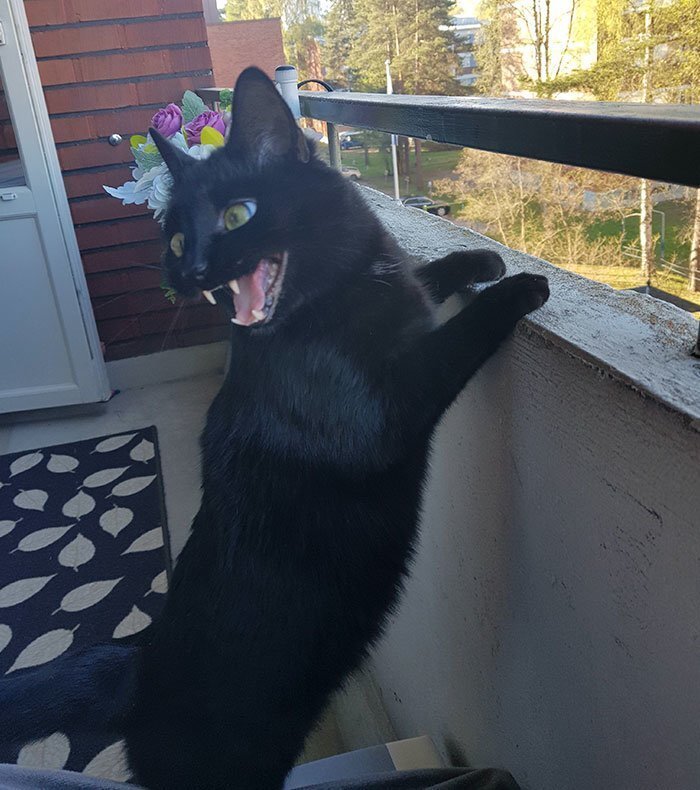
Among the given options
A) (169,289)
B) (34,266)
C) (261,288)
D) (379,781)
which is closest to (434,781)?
(379,781)

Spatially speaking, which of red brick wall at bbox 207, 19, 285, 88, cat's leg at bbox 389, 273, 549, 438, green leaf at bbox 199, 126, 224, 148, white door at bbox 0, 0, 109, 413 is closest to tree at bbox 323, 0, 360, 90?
red brick wall at bbox 207, 19, 285, 88

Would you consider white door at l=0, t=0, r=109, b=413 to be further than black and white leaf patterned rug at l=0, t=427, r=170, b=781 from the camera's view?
Yes


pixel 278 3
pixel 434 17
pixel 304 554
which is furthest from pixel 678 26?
pixel 304 554

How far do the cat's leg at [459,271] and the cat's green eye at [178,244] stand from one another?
1.06ft

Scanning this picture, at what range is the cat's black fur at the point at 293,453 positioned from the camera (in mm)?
791

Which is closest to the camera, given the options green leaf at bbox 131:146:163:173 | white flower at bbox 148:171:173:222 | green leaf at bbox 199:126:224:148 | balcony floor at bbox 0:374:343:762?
white flower at bbox 148:171:173:222

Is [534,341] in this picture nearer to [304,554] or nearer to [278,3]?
[304,554]

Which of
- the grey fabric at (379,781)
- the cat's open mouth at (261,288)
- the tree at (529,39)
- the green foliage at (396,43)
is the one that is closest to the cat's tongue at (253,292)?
the cat's open mouth at (261,288)

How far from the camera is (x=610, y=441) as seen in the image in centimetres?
56

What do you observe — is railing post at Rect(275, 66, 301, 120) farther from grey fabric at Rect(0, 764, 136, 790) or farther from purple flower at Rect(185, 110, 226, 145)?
grey fabric at Rect(0, 764, 136, 790)

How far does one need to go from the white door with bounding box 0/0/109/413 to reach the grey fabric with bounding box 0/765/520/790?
92.4 inches

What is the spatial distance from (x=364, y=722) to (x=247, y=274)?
4.04ft

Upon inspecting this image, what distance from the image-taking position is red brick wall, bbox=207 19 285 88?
313 cm

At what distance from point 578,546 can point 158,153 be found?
1118 mm
